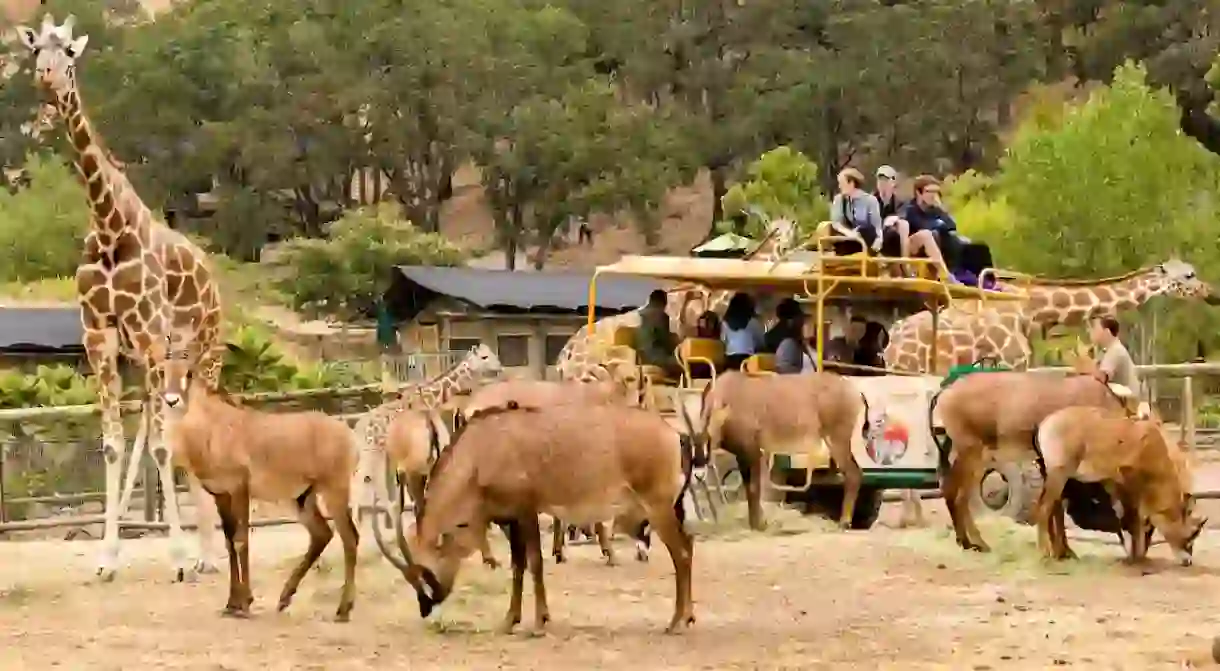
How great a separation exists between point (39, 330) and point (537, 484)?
26399 millimetres

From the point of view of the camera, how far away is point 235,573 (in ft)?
34.3

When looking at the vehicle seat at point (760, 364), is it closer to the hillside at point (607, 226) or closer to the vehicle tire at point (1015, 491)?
the vehicle tire at point (1015, 491)

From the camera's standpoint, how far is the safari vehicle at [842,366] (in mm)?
15242

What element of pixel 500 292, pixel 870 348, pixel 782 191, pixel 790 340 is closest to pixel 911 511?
pixel 870 348

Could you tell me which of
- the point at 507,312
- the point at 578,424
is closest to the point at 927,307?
the point at 578,424

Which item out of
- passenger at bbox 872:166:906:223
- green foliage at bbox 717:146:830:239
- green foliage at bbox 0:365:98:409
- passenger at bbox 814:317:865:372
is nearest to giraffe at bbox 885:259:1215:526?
passenger at bbox 814:317:865:372

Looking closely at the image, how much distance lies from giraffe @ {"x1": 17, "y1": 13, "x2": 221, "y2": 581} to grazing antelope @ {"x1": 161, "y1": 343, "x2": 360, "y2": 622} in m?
2.23

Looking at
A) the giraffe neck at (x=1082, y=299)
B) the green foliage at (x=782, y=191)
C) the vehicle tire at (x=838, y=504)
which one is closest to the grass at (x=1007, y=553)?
the vehicle tire at (x=838, y=504)

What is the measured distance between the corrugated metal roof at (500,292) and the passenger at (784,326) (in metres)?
20.7

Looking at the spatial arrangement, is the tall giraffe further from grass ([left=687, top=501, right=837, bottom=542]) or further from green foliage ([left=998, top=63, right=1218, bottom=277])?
green foliage ([left=998, top=63, right=1218, bottom=277])

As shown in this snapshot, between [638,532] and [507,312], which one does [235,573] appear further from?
[507,312]

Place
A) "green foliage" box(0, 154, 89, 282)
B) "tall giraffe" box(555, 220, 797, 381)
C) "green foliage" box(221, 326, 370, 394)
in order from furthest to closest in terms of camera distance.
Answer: "green foliage" box(0, 154, 89, 282), "green foliage" box(221, 326, 370, 394), "tall giraffe" box(555, 220, 797, 381)

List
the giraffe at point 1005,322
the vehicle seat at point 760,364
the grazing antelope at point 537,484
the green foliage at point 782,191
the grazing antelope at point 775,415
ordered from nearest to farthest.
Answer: the grazing antelope at point 537,484 → the grazing antelope at point 775,415 → the vehicle seat at point 760,364 → the giraffe at point 1005,322 → the green foliage at point 782,191

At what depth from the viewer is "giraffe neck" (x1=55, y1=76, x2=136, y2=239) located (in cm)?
A: 1318
